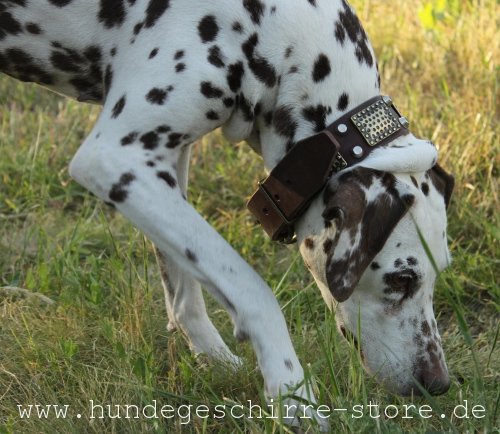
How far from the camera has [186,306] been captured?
387cm

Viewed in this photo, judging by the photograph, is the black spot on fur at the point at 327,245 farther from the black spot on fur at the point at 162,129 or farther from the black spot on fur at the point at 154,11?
the black spot on fur at the point at 154,11

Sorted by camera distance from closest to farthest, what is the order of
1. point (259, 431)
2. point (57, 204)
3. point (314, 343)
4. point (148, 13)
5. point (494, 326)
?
point (259, 431)
point (148, 13)
point (314, 343)
point (494, 326)
point (57, 204)

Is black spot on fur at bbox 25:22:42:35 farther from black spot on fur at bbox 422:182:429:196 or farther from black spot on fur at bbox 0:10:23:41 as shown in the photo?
black spot on fur at bbox 422:182:429:196

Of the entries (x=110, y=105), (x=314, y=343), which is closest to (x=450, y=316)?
(x=314, y=343)

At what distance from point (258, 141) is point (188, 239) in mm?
552

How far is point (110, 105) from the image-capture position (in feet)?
10.6

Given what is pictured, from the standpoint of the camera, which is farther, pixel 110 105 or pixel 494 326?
pixel 494 326

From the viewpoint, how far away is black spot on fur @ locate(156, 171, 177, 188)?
3.14 metres

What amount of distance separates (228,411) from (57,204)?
2.21m

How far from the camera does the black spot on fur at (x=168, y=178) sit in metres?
3.14

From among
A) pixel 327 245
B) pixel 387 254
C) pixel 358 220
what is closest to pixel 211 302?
pixel 327 245

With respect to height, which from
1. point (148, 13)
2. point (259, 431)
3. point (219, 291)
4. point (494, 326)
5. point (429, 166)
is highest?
point (148, 13)

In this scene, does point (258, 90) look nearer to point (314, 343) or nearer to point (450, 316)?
point (314, 343)

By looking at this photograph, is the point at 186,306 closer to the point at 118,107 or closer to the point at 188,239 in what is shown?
the point at 188,239
